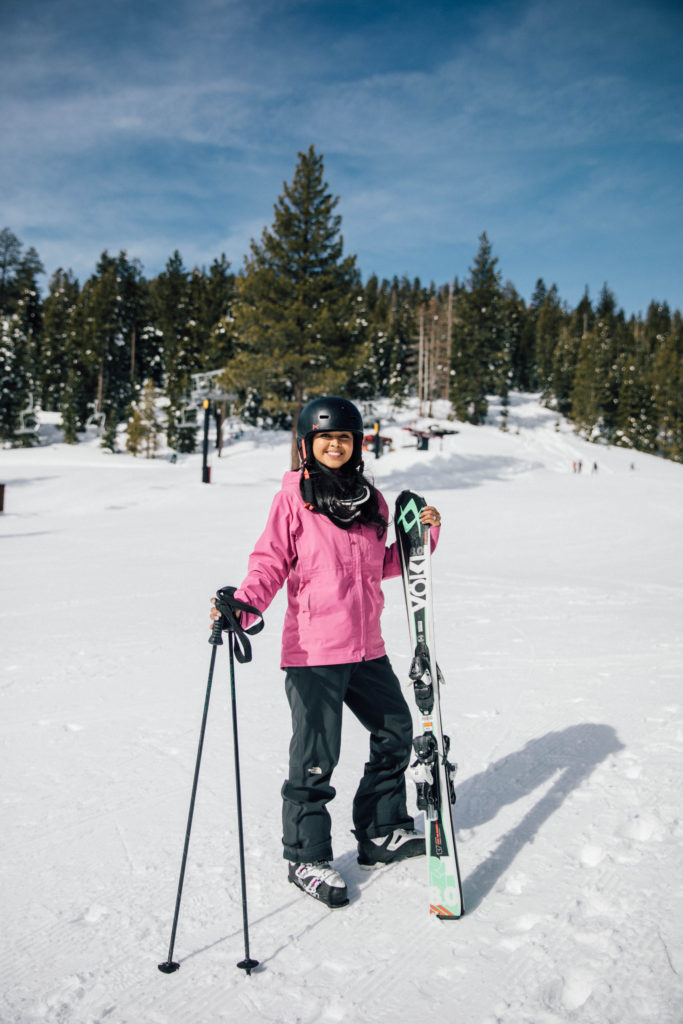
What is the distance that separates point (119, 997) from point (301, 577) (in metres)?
1.56

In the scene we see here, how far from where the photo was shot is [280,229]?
84.0 ft

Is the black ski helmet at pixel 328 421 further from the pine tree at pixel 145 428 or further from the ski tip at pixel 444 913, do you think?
the pine tree at pixel 145 428

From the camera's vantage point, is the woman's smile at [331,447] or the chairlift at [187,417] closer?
the woman's smile at [331,447]

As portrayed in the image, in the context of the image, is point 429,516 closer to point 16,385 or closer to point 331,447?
point 331,447

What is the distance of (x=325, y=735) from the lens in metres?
2.66

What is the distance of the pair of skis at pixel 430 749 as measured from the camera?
2545 mm

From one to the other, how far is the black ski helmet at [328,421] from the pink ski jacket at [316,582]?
204 mm

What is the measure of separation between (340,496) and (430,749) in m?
1.11

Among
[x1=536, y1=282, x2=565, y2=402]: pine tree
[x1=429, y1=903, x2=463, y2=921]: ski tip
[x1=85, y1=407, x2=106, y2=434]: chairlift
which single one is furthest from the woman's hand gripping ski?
[x1=536, y1=282, x2=565, y2=402]: pine tree

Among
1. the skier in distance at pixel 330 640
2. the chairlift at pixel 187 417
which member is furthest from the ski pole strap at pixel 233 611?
the chairlift at pixel 187 417

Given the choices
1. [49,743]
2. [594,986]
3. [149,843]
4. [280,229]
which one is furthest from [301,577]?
[280,229]

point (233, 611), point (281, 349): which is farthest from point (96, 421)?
point (233, 611)

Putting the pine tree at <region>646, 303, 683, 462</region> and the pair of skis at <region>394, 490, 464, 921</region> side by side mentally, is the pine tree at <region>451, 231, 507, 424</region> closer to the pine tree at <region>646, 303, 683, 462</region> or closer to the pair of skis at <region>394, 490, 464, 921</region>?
the pine tree at <region>646, 303, 683, 462</region>

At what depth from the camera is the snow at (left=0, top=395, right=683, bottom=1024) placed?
214 cm
